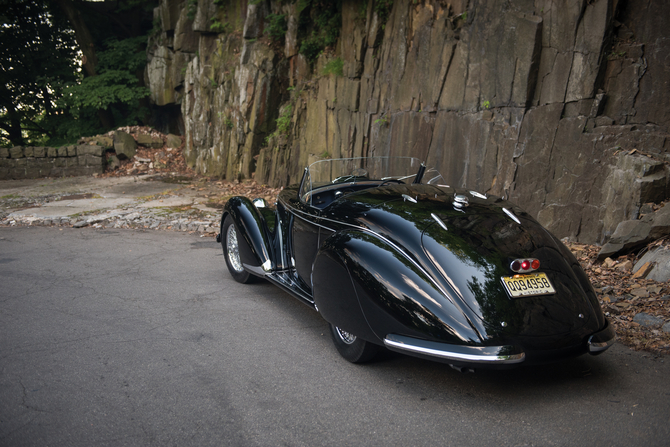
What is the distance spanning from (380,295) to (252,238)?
7.25 feet

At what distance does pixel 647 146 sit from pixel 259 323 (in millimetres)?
4823

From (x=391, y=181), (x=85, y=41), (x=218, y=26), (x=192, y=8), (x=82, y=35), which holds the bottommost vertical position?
(x=391, y=181)

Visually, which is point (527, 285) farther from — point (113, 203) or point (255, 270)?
point (113, 203)

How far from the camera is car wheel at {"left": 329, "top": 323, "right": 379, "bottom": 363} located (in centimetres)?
317

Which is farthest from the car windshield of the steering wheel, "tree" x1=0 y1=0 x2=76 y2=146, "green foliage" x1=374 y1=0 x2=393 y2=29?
"tree" x1=0 y1=0 x2=76 y2=146

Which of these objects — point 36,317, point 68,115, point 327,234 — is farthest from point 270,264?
point 68,115

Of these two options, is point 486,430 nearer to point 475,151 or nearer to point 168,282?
point 168,282

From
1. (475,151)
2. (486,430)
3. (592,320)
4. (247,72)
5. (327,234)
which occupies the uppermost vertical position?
(247,72)

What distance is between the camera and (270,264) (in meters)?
4.59

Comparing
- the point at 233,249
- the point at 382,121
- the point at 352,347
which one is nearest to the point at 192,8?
the point at 382,121

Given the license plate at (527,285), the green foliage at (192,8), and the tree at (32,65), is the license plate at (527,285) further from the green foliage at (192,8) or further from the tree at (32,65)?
the tree at (32,65)

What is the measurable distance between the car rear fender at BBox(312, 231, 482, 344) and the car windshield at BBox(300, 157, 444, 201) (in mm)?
1177

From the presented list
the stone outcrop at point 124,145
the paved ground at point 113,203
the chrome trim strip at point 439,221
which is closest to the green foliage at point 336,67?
the paved ground at point 113,203

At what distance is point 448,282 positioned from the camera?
9.09 feet
